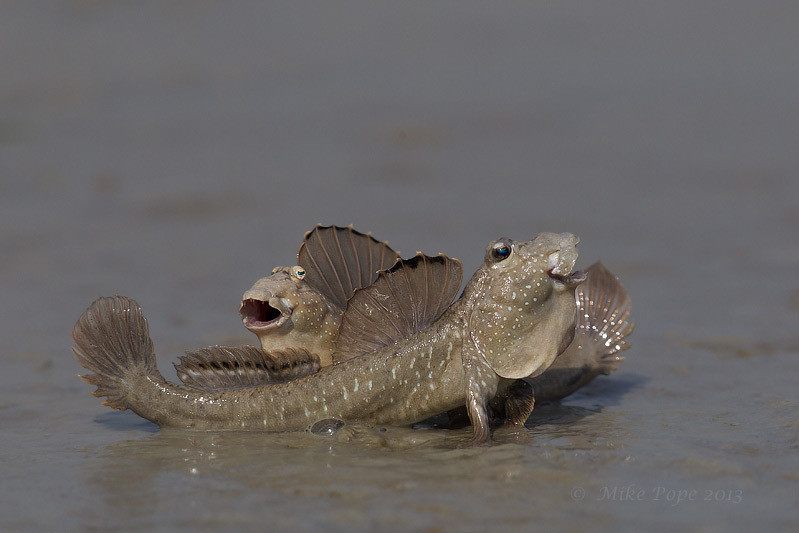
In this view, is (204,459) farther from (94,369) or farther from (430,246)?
(430,246)

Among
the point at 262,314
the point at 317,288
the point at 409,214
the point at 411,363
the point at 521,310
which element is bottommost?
the point at 411,363

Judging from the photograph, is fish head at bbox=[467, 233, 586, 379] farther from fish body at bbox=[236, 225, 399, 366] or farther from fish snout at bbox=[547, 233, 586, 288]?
fish body at bbox=[236, 225, 399, 366]

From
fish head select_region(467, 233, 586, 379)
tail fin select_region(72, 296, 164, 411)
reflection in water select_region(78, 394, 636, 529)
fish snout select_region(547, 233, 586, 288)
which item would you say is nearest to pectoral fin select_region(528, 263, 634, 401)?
reflection in water select_region(78, 394, 636, 529)

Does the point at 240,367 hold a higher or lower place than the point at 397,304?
lower

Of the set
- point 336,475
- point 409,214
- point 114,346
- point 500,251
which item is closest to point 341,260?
point 500,251

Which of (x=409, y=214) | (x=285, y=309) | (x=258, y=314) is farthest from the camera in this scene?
(x=409, y=214)

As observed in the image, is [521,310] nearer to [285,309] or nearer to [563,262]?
[563,262]

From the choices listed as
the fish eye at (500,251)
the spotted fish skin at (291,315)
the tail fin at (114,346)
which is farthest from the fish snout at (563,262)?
the tail fin at (114,346)
